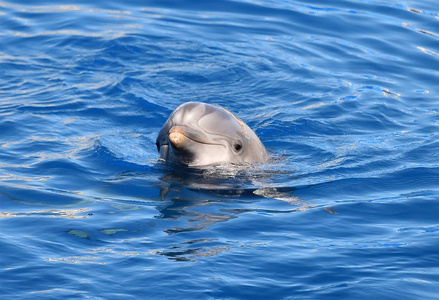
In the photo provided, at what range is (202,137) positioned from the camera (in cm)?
845

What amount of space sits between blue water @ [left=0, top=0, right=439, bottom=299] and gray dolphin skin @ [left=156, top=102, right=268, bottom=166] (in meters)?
0.21

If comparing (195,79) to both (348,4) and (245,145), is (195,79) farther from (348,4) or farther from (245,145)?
(348,4)

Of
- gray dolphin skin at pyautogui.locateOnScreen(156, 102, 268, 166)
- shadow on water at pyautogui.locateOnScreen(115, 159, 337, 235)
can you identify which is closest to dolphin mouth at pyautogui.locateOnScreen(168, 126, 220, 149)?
gray dolphin skin at pyautogui.locateOnScreen(156, 102, 268, 166)

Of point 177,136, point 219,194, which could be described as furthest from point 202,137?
point 219,194

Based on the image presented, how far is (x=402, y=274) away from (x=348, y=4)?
40.3ft

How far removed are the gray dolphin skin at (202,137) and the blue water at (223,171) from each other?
0.21 metres

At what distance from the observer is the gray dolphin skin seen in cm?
834

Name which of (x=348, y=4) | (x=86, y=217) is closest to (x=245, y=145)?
(x=86, y=217)

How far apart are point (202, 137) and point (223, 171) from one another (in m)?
0.50

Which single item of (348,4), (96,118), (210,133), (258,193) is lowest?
(258,193)

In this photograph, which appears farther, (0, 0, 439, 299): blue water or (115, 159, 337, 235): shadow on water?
(115, 159, 337, 235): shadow on water

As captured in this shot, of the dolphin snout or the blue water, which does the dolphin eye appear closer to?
the blue water

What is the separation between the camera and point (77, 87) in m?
12.9

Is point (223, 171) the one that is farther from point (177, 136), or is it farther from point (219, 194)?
point (177, 136)
